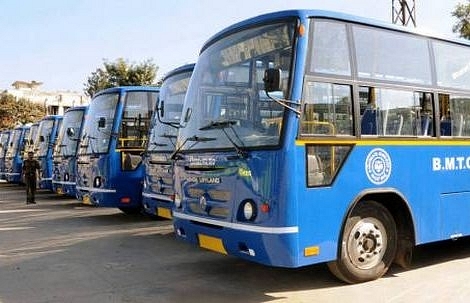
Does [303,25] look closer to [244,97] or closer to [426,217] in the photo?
[244,97]

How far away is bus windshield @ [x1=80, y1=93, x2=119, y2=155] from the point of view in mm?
11687

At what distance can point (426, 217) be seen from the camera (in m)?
6.54

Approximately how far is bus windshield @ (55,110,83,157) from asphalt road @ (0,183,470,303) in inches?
212

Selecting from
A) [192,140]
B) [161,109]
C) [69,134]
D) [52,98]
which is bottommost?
[192,140]

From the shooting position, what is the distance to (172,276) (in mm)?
6691

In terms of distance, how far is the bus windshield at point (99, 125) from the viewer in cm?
1169

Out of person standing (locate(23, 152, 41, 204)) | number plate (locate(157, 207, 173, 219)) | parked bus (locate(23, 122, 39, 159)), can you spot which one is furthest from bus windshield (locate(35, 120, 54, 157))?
number plate (locate(157, 207, 173, 219))

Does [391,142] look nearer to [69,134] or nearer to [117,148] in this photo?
[117,148]

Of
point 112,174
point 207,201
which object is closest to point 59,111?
point 112,174

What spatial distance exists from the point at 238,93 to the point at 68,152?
33.7ft

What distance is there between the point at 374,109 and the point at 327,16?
46.0 inches

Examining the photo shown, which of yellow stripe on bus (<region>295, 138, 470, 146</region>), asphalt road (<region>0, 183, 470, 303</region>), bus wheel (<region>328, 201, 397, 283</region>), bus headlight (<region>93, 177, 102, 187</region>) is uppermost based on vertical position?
yellow stripe on bus (<region>295, 138, 470, 146</region>)

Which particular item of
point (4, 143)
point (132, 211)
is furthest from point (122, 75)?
point (132, 211)

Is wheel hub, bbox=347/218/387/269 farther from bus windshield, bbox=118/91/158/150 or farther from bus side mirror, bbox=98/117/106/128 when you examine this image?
bus side mirror, bbox=98/117/106/128
